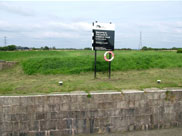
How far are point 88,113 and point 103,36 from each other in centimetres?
382

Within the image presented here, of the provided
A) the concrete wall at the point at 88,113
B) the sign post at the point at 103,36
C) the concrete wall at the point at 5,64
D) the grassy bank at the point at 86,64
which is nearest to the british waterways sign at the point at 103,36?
the sign post at the point at 103,36

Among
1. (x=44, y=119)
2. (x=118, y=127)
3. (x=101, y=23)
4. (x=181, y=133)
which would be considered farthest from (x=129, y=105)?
(x=101, y=23)

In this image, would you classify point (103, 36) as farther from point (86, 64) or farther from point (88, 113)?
point (88, 113)

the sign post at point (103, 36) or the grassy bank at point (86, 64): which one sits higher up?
the sign post at point (103, 36)

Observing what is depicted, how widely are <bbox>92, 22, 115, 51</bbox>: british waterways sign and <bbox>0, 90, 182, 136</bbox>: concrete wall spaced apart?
9.90ft

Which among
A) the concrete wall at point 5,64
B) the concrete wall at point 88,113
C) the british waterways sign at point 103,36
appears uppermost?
the british waterways sign at point 103,36

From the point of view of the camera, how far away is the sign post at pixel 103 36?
7498mm

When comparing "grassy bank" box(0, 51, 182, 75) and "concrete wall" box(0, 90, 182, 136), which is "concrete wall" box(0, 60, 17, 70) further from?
"concrete wall" box(0, 90, 182, 136)

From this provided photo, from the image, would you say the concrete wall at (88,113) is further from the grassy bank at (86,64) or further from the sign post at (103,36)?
the grassy bank at (86,64)

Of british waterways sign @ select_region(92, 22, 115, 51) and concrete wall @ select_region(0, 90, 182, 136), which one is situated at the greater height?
british waterways sign @ select_region(92, 22, 115, 51)

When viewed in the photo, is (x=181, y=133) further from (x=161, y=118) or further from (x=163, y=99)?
(x=163, y=99)

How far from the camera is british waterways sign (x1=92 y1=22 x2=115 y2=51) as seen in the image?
24.6 feet

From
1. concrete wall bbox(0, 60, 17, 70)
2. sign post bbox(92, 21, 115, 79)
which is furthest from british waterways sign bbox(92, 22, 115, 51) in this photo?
concrete wall bbox(0, 60, 17, 70)

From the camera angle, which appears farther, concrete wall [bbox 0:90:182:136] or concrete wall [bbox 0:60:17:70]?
concrete wall [bbox 0:60:17:70]
